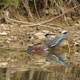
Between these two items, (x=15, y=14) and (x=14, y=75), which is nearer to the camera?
(x=14, y=75)

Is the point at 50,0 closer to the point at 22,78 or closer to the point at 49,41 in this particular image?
the point at 49,41

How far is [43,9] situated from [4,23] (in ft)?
3.09

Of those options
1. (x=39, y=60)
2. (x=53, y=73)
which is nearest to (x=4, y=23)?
(x=39, y=60)

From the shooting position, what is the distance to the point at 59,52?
7.12m

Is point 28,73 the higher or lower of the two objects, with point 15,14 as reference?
lower

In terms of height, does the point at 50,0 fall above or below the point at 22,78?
above

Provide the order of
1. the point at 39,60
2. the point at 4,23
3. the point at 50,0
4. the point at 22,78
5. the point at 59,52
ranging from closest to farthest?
the point at 22,78, the point at 39,60, the point at 59,52, the point at 4,23, the point at 50,0

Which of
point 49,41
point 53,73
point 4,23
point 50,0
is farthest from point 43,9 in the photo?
point 53,73

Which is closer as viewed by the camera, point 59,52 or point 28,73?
point 28,73

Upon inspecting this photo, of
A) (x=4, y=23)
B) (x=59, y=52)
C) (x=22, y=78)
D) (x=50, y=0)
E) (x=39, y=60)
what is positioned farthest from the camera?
(x=50, y=0)

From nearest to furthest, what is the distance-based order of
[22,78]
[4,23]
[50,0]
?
[22,78], [4,23], [50,0]

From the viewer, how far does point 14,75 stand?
5320 mm

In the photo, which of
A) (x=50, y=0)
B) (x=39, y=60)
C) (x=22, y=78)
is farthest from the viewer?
(x=50, y=0)

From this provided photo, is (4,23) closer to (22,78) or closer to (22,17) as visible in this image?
(22,17)
